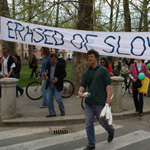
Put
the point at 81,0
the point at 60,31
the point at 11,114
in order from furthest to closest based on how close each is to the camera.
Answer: the point at 81,0 < the point at 60,31 < the point at 11,114

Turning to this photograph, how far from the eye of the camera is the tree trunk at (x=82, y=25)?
9191mm

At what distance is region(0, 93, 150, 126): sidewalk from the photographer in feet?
19.3

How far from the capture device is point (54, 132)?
5.30 m

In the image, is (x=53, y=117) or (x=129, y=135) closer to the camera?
(x=129, y=135)

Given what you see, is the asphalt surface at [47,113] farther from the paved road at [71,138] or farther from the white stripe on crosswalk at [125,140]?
the white stripe on crosswalk at [125,140]

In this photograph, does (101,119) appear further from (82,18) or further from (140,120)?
(82,18)

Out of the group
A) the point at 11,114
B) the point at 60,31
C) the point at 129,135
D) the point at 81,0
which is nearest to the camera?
the point at 129,135

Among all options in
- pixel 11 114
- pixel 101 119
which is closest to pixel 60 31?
pixel 11 114

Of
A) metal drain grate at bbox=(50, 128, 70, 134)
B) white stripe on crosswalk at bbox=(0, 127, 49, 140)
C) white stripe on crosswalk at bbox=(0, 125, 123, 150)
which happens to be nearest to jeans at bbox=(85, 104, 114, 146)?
white stripe on crosswalk at bbox=(0, 125, 123, 150)

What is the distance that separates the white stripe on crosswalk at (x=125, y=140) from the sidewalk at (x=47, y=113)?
4.51 ft

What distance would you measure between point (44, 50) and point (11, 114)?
2.28 m

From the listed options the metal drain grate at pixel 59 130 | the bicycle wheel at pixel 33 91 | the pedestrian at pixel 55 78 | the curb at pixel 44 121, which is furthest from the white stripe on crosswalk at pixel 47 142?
the bicycle wheel at pixel 33 91

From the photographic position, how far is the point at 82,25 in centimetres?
928

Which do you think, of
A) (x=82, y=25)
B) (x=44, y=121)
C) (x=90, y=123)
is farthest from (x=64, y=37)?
(x=90, y=123)
